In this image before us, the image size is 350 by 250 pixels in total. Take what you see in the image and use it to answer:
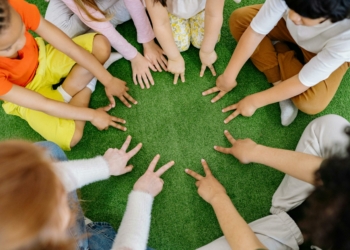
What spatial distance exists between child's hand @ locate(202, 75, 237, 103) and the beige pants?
0.89 ft

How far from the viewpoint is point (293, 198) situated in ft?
2.99

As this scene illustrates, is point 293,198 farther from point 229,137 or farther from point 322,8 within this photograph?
point 322,8

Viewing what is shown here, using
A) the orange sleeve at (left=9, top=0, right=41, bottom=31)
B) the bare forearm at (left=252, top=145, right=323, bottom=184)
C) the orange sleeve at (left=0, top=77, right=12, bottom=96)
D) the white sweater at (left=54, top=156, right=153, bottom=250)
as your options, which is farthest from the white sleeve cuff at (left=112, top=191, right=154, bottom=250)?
the orange sleeve at (left=9, top=0, right=41, bottom=31)

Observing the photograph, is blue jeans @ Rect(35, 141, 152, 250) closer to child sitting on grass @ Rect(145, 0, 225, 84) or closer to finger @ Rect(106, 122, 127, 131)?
finger @ Rect(106, 122, 127, 131)

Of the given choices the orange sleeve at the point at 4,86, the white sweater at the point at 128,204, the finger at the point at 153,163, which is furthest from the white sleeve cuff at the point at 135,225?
the orange sleeve at the point at 4,86

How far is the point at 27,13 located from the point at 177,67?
0.47 metres

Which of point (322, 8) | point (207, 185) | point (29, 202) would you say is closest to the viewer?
point (29, 202)

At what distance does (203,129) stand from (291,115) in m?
0.28

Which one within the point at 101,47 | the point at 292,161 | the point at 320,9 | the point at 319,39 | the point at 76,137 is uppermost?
the point at 320,9

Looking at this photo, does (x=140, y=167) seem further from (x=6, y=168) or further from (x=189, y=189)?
(x=6, y=168)

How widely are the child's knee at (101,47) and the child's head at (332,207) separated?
75 centimetres

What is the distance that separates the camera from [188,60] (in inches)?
44.3

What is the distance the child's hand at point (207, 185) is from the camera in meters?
0.94

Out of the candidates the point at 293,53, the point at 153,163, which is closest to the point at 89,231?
the point at 153,163
